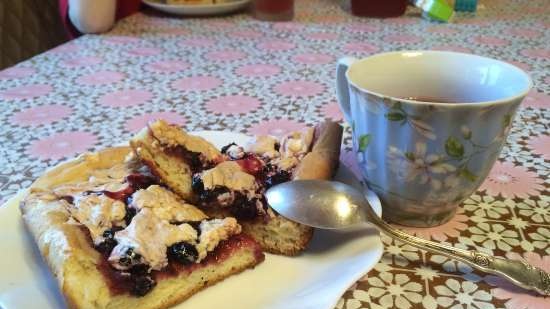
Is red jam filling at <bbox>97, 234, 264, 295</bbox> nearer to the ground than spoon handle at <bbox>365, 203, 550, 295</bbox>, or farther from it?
nearer to the ground

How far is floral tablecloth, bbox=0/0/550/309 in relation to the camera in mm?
609

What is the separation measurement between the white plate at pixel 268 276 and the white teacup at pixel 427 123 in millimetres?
56

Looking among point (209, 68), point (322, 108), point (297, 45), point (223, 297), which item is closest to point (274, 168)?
point (223, 297)

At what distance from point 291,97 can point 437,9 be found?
3.06 ft

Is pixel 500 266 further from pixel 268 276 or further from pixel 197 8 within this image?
pixel 197 8

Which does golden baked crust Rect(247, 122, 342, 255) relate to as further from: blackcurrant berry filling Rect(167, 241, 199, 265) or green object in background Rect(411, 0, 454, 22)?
green object in background Rect(411, 0, 454, 22)

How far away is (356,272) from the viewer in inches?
21.2

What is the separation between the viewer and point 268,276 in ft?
1.91

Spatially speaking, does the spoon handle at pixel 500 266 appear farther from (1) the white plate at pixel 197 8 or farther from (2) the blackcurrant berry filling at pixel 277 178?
(1) the white plate at pixel 197 8

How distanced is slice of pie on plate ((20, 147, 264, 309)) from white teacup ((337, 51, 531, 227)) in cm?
19

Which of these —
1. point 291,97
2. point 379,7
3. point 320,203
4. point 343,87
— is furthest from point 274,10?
point 320,203

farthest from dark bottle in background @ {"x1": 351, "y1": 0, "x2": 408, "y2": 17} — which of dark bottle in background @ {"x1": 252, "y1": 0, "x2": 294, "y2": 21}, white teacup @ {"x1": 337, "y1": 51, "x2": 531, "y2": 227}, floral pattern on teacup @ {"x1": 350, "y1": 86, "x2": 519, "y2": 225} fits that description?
floral pattern on teacup @ {"x1": 350, "y1": 86, "x2": 519, "y2": 225}

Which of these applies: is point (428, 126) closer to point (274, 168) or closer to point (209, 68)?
point (274, 168)

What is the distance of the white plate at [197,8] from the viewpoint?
6.18 feet
